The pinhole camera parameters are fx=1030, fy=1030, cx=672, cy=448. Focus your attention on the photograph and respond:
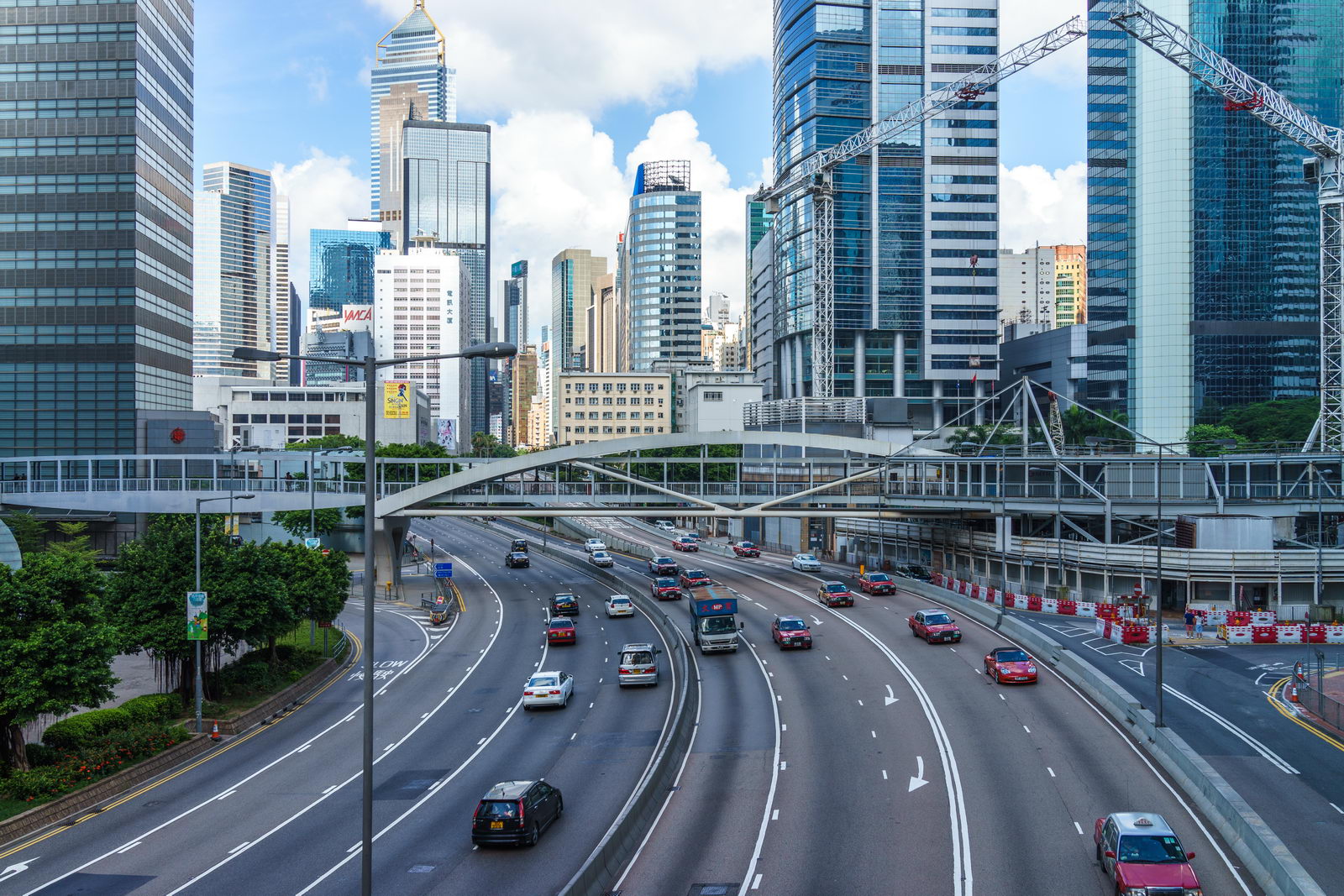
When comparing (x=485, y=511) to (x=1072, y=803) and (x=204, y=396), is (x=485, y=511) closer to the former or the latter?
(x=1072, y=803)

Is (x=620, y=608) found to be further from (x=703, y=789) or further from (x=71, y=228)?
(x=71, y=228)

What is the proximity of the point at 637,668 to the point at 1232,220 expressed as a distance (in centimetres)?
12589

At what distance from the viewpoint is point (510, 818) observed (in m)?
25.2

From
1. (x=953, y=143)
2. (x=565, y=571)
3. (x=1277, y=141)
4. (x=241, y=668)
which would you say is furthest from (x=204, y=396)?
(x=1277, y=141)

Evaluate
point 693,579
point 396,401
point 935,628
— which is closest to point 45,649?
point 935,628

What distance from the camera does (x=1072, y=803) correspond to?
27.8m

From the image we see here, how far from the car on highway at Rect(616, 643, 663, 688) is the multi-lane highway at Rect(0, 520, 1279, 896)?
1.89ft

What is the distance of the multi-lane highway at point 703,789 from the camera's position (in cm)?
2380

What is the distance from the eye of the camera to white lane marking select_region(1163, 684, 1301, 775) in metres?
31.7

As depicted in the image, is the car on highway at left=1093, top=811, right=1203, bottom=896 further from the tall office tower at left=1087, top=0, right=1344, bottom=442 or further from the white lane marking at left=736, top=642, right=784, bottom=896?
the tall office tower at left=1087, top=0, right=1344, bottom=442

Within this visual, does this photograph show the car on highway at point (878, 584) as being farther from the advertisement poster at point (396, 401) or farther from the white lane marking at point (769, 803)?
the advertisement poster at point (396, 401)

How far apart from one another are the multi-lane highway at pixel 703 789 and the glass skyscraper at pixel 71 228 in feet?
179

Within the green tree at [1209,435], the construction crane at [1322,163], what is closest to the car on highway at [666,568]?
the construction crane at [1322,163]

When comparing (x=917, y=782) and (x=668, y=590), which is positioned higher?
(x=917, y=782)
